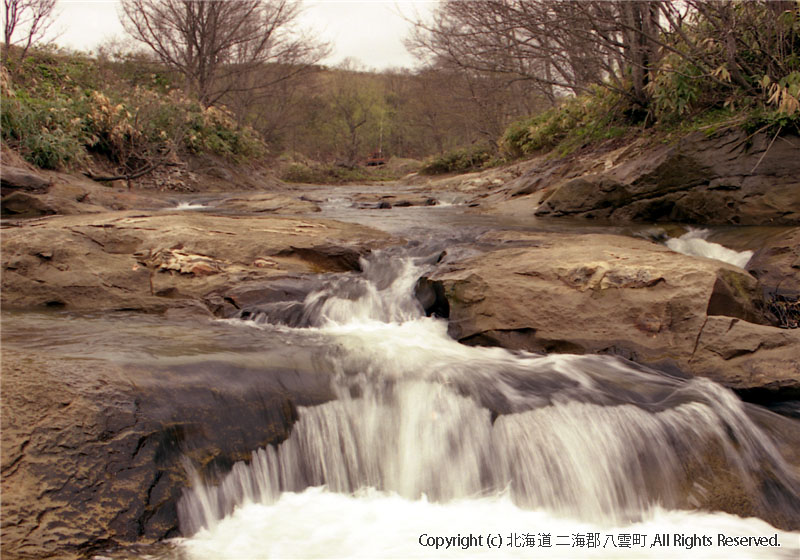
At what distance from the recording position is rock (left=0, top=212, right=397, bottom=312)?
4672 millimetres

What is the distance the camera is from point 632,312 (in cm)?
407

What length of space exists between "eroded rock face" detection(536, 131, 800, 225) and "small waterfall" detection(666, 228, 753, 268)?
0.53 metres

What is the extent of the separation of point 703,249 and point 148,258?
21.8 feet

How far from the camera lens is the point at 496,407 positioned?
3.31m

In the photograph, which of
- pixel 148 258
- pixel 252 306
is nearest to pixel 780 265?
pixel 252 306

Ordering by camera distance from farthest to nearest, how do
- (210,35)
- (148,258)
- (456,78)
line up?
(456,78)
(210,35)
(148,258)

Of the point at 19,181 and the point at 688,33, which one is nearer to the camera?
the point at 19,181

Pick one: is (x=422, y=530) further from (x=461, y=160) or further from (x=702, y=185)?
(x=461, y=160)

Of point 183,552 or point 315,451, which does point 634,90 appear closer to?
point 315,451

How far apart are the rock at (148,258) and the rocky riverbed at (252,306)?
0.02 m

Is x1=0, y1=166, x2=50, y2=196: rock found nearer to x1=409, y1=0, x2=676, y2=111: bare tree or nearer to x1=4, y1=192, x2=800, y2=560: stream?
x1=4, y1=192, x2=800, y2=560: stream

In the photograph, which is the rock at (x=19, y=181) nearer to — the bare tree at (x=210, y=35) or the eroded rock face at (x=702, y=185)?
the eroded rock face at (x=702, y=185)

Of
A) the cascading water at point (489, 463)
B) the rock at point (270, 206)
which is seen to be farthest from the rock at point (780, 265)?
the rock at point (270, 206)

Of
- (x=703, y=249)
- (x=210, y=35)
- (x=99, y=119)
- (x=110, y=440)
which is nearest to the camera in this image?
(x=110, y=440)
